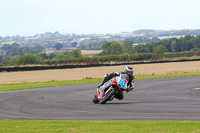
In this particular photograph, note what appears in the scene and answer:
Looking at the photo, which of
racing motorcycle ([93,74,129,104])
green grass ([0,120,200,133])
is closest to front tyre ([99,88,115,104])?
racing motorcycle ([93,74,129,104])

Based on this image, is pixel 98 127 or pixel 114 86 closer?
pixel 98 127

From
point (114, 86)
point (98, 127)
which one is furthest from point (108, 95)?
point (98, 127)

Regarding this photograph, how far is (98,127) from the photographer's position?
10547 mm

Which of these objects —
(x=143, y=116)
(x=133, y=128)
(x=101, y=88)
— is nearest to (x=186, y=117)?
(x=143, y=116)

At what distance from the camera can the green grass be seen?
32.4 feet

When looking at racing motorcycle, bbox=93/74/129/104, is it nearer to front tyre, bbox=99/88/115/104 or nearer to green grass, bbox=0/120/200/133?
front tyre, bbox=99/88/115/104

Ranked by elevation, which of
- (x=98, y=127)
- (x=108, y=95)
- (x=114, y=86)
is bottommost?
(x=108, y=95)

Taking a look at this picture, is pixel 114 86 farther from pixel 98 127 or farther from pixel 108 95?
pixel 98 127

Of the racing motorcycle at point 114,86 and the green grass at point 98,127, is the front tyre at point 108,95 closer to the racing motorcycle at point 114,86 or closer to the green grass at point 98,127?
the racing motorcycle at point 114,86

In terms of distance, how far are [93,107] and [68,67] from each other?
44.4 m

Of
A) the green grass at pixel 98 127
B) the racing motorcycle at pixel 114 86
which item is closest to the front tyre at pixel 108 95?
the racing motorcycle at pixel 114 86

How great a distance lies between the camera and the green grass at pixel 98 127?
9.88 meters

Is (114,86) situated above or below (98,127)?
above

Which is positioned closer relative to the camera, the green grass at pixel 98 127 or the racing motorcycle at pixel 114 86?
the green grass at pixel 98 127
